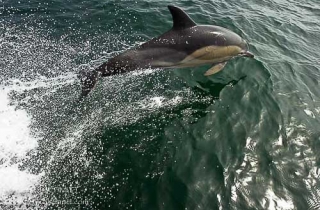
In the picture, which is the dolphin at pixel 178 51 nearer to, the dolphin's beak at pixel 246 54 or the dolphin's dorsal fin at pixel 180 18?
the dolphin's dorsal fin at pixel 180 18

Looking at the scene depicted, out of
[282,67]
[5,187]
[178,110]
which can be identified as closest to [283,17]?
[282,67]

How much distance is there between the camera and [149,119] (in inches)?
346

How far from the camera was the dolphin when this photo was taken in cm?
870

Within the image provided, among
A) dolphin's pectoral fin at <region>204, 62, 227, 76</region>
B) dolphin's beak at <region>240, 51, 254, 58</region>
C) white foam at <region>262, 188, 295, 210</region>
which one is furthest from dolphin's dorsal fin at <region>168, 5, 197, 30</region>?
white foam at <region>262, 188, 295, 210</region>

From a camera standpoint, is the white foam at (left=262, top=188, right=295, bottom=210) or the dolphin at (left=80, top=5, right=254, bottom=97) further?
the dolphin at (left=80, top=5, right=254, bottom=97)

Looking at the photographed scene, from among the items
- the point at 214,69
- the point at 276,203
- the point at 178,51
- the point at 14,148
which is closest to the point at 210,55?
the point at 214,69

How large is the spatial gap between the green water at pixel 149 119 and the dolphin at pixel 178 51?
2.80 ft

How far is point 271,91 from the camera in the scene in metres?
10.5

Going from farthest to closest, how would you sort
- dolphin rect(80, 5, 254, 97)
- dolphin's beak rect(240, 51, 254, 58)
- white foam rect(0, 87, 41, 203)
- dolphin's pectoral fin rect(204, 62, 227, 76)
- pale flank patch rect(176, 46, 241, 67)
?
dolphin's beak rect(240, 51, 254, 58) < dolphin's pectoral fin rect(204, 62, 227, 76) < pale flank patch rect(176, 46, 241, 67) < dolphin rect(80, 5, 254, 97) < white foam rect(0, 87, 41, 203)

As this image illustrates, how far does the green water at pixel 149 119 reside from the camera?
704cm

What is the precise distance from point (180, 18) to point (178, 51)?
3.09 ft

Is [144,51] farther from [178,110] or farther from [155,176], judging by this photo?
[155,176]

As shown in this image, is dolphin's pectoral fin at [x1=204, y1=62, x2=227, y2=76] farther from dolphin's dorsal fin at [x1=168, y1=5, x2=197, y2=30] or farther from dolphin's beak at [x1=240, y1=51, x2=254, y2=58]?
dolphin's dorsal fin at [x1=168, y1=5, x2=197, y2=30]

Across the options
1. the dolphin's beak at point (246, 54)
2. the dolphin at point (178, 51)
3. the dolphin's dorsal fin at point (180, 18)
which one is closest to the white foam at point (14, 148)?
the dolphin at point (178, 51)
